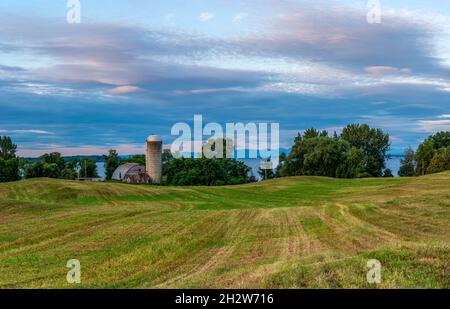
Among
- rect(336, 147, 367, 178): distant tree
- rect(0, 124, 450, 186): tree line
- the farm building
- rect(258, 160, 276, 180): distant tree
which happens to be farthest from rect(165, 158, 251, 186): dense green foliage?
rect(336, 147, 367, 178): distant tree

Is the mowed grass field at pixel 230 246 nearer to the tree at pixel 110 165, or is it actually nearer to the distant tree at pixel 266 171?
the distant tree at pixel 266 171

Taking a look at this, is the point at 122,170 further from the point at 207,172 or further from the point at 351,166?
the point at 351,166

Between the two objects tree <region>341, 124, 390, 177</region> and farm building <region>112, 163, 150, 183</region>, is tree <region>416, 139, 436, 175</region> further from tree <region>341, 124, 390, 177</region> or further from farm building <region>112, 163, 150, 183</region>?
farm building <region>112, 163, 150, 183</region>

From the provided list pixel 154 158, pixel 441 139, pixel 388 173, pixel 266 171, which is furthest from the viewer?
pixel 441 139

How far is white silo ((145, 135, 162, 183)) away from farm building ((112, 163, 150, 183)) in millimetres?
1536

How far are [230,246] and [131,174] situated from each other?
333ft

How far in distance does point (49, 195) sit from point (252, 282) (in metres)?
47.5

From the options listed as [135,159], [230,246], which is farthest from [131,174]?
[230,246]

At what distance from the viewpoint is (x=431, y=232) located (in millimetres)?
24156

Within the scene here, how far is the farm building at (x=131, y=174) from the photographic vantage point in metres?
119

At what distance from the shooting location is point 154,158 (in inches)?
4690

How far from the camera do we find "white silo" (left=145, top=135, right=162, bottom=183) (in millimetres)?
118312
